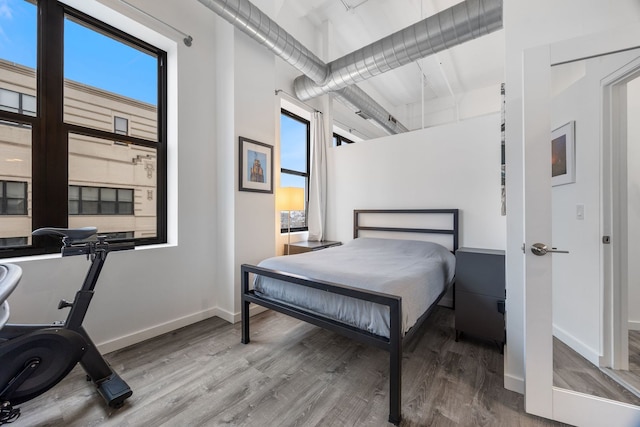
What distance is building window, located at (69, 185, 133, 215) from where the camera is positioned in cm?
219

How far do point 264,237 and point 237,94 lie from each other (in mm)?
1667

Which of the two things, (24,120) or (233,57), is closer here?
(24,120)

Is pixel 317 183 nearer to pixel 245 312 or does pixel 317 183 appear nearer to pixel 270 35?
pixel 270 35

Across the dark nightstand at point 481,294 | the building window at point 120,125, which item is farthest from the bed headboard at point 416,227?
the building window at point 120,125

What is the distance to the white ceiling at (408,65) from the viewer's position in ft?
11.1

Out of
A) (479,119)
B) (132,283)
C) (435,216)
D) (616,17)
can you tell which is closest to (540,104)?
(616,17)

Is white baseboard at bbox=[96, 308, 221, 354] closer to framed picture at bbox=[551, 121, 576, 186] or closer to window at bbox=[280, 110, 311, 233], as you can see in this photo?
window at bbox=[280, 110, 311, 233]

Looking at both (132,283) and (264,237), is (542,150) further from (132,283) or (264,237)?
(132,283)

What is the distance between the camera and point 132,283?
2303 mm

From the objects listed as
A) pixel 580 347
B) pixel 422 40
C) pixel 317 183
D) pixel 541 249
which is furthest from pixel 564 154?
pixel 317 183

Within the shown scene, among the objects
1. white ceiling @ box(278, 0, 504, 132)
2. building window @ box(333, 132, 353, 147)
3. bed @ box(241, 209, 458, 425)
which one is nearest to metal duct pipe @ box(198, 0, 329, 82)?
white ceiling @ box(278, 0, 504, 132)

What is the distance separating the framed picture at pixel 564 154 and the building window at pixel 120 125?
3.40m

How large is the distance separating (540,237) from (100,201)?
338 centimetres

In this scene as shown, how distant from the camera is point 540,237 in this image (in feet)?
4.73
